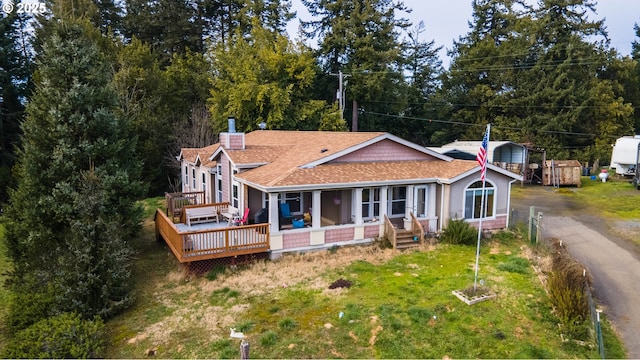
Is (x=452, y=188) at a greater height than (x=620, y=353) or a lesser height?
greater

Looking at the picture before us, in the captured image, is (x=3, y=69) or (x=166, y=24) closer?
(x=3, y=69)

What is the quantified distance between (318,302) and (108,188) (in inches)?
315

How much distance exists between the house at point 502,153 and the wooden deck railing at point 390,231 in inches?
727

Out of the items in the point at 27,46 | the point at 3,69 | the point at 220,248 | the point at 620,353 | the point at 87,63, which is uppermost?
the point at 27,46

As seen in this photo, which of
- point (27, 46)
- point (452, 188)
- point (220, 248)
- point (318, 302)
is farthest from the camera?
point (27, 46)

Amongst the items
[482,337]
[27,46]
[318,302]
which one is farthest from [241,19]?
[482,337]

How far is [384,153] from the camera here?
16.6 metres

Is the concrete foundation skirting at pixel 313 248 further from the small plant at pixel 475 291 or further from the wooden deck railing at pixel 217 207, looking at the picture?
the wooden deck railing at pixel 217 207

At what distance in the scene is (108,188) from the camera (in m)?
13.2

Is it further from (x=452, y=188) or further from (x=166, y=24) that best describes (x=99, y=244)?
(x=166, y=24)

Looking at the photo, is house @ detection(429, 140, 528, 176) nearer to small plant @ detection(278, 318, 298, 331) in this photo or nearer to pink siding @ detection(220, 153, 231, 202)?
pink siding @ detection(220, 153, 231, 202)

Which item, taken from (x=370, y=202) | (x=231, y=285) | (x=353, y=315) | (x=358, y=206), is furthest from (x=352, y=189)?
(x=353, y=315)

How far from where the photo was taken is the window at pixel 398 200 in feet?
52.0

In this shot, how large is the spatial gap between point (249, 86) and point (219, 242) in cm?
1996
